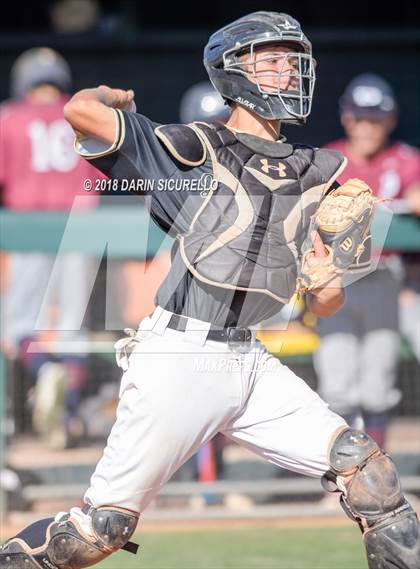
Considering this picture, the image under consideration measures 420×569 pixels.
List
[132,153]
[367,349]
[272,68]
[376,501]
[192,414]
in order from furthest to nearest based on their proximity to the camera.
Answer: [367,349] → [272,68] → [132,153] → [192,414] → [376,501]

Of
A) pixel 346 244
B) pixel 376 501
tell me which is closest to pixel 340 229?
pixel 346 244

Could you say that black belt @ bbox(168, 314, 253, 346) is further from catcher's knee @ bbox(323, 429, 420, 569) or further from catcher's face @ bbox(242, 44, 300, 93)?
catcher's face @ bbox(242, 44, 300, 93)

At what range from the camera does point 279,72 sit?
14.3 feet

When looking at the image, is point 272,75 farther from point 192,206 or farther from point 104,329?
point 104,329

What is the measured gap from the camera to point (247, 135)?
438 centimetres

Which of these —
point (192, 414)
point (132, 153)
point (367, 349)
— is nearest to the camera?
point (192, 414)

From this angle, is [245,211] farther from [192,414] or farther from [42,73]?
[42,73]

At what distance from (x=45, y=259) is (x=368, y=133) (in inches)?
80.6

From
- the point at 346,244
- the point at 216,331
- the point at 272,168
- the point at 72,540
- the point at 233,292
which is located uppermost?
the point at 272,168

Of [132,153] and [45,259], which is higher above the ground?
[132,153]

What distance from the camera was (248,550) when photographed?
590cm

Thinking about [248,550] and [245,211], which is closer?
[245,211]

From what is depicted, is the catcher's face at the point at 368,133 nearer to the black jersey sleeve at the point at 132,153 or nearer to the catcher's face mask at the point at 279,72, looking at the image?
the catcher's face mask at the point at 279,72

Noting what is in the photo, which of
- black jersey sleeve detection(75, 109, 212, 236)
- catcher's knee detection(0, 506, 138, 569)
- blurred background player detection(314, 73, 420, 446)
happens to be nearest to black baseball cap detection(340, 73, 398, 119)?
blurred background player detection(314, 73, 420, 446)
